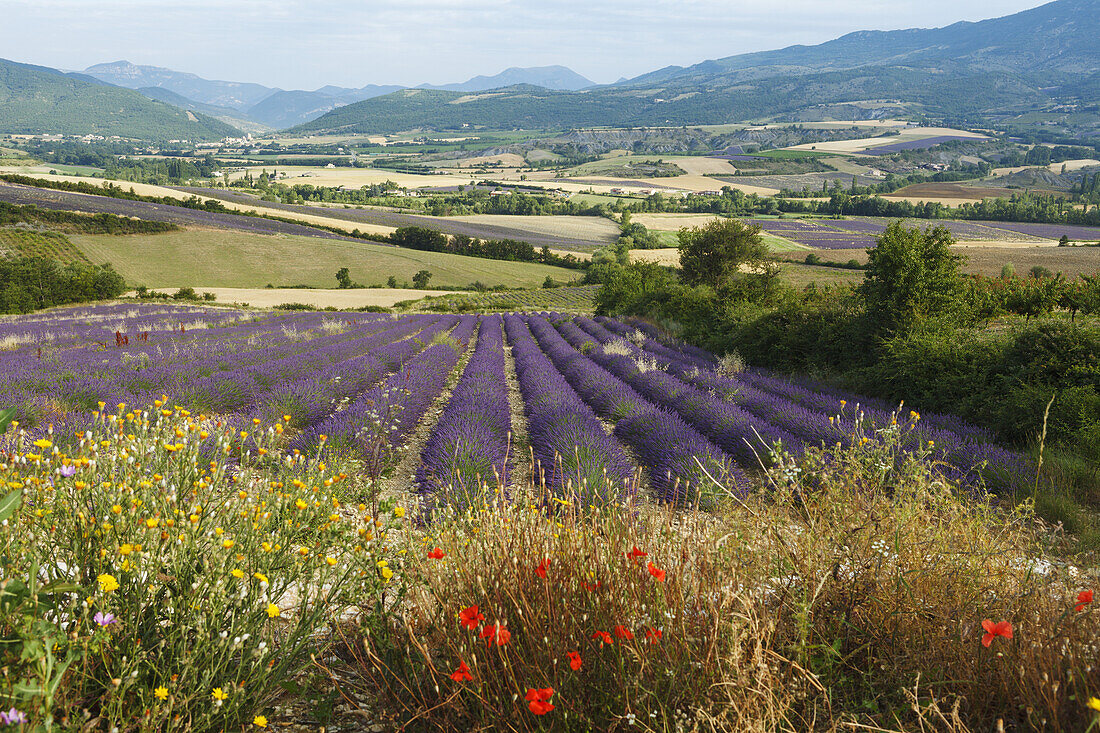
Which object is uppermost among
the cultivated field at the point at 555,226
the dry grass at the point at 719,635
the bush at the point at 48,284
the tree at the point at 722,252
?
the cultivated field at the point at 555,226

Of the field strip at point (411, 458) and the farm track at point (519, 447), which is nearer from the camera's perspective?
the field strip at point (411, 458)

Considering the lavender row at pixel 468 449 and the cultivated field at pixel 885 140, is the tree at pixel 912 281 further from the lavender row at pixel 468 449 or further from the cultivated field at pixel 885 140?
the cultivated field at pixel 885 140

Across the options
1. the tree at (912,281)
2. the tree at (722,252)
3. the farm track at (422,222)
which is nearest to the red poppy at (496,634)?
the tree at (912,281)

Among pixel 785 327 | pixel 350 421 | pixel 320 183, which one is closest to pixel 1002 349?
pixel 785 327

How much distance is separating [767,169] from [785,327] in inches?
4966

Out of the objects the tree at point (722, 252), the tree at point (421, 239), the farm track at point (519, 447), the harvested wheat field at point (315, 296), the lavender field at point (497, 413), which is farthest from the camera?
the tree at point (421, 239)

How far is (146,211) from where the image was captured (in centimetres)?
6631

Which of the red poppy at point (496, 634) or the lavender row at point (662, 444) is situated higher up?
the red poppy at point (496, 634)

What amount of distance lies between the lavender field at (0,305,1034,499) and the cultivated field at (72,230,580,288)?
40.2 m

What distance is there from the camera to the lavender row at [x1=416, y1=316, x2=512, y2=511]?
13.0 feet

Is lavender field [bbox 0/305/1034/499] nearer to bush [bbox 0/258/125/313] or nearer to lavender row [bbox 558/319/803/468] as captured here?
lavender row [bbox 558/319/803/468]

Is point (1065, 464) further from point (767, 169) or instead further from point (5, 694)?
point (767, 169)

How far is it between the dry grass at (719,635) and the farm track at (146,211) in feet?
233

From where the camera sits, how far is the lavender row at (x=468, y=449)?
3.97 metres
